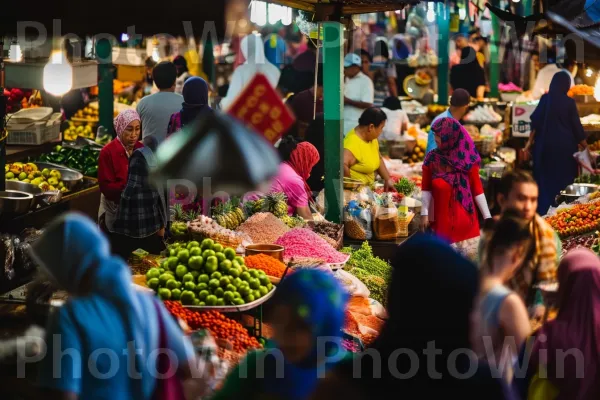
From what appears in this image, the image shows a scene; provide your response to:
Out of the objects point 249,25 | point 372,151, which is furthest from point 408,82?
point 372,151

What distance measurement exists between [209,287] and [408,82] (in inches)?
482

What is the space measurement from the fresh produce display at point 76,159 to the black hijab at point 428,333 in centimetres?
692

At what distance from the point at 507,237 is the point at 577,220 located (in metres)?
3.75

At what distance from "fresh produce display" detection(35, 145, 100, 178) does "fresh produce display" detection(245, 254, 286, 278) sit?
4.40 m

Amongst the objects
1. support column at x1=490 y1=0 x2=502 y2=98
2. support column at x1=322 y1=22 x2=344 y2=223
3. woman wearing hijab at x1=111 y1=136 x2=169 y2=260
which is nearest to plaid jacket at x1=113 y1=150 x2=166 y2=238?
woman wearing hijab at x1=111 y1=136 x2=169 y2=260

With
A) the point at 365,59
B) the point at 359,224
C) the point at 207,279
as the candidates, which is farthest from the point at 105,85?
the point at 207,279

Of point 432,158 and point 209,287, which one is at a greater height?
point 432,158

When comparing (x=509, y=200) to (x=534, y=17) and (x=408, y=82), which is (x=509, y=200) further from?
(x=408, y=82)

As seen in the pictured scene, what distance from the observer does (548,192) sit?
1109 centimetres

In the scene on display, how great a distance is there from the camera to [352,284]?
20.5 ft

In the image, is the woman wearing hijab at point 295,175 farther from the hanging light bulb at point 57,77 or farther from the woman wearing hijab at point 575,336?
the woman wearing hijab at point 575,336

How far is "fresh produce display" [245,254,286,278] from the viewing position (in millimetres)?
5523

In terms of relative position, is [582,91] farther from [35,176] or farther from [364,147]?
[35,176]

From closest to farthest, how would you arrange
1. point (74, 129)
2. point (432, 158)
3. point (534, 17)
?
1. point (432, 158)
2. point (534, 17)
3. point (74, 129)
